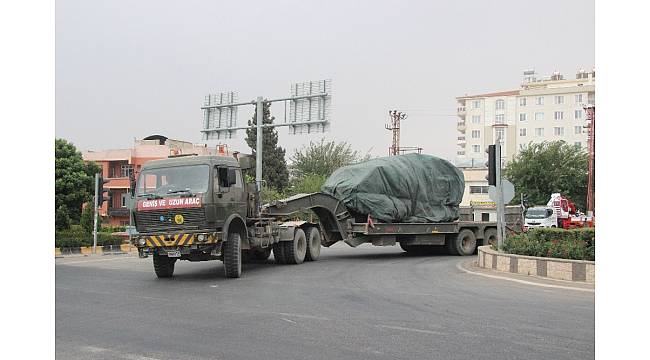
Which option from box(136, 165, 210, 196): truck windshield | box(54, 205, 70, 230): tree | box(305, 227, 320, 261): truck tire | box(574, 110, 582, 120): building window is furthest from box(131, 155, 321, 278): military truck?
box(574, 110, 582, 120): building window

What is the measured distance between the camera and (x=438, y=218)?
20703 millimetres

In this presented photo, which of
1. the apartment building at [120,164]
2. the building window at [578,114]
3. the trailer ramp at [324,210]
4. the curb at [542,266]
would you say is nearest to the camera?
the curb at [542,266]

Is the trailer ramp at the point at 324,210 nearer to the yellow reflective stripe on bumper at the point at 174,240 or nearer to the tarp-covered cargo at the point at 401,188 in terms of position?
the tarp-covered cargo at the point at 401,188

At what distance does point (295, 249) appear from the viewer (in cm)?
1719

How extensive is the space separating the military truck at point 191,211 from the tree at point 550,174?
4445cm

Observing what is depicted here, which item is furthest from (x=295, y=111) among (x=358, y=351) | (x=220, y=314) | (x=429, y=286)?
(x=358, y=351)

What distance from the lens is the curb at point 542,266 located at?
12.1 meters

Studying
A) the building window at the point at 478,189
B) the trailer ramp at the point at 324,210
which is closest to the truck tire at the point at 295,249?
the trailer ramp at the point at 324,210

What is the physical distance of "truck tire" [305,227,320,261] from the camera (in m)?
18.1

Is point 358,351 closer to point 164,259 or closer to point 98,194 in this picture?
point 164,259

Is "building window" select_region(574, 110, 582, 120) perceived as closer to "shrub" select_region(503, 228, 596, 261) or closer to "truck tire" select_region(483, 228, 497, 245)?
"truck tire" select_region(483, 228, 497, 245)

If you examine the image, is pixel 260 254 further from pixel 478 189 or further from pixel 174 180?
pixel 478 189

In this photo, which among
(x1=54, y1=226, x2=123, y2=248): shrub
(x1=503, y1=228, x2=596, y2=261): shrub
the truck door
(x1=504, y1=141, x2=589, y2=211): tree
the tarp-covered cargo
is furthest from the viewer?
(x1=504, y1=141, x2=589, y2=211): tree

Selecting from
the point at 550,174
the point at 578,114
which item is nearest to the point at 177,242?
the point at 550,174
